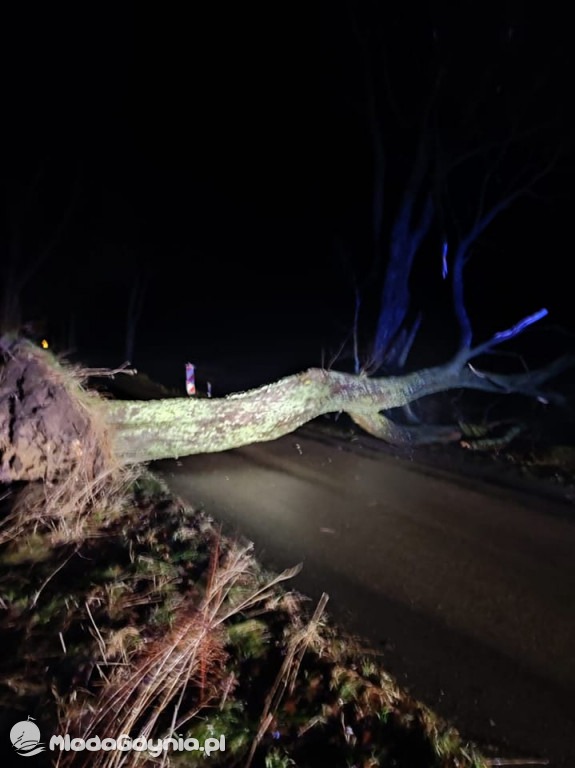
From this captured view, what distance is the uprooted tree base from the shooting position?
465cm

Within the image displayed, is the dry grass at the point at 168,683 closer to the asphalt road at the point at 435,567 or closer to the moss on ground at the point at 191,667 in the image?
the moss on ground at the point at 191,667

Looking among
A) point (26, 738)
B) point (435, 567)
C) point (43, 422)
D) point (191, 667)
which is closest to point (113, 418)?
point (43, 422)

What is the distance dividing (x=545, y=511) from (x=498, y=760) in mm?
4079

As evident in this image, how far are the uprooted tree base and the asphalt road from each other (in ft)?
3.61

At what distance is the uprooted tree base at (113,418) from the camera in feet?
15.3

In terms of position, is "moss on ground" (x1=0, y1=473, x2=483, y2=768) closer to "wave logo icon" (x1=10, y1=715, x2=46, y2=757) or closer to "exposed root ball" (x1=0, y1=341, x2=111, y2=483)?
"wave logo icon" (x1=10, y1=715, x2=46, y2=757)

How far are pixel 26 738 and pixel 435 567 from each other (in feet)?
12.9

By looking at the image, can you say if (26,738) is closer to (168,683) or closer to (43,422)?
(168,683)

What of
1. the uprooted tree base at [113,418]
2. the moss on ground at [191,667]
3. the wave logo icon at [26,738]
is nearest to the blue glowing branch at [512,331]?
the uprooted tree base at [113,418]

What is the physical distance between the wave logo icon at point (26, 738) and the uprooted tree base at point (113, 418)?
2.28 m

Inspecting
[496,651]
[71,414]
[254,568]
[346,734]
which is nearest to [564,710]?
[496,651]

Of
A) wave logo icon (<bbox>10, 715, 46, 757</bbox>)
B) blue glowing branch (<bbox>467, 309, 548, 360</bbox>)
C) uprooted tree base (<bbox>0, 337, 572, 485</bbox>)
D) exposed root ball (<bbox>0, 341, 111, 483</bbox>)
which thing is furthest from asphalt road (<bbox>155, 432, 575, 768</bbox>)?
blue glowing branch (<bbox>467, 309, 548, 360</bbox>)

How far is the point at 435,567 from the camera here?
523cm

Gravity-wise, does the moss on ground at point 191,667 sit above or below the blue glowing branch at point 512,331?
below
